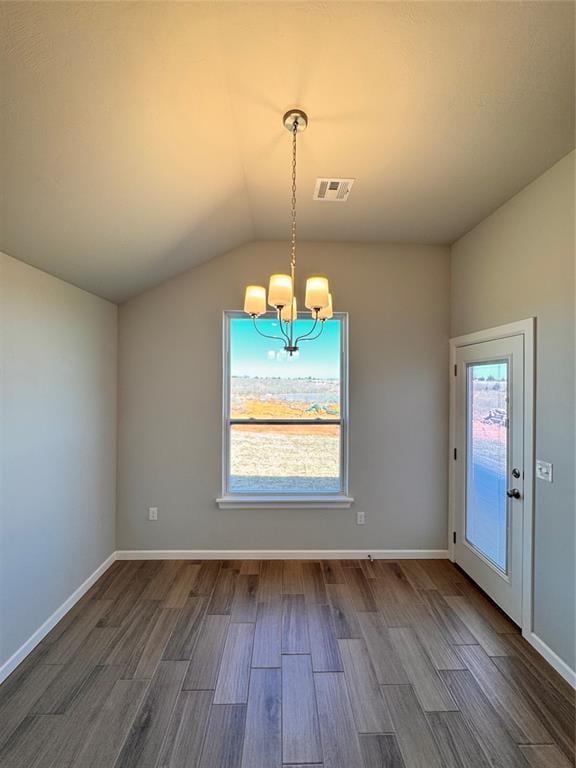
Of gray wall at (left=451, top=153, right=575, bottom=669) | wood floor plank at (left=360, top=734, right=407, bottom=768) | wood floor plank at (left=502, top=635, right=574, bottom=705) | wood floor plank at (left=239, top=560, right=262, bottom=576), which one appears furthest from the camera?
wood floor plank at (left=239, top=560, right=262, bottom=576)

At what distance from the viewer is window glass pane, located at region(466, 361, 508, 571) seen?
261 centimetres

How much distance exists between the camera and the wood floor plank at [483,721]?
157 cm

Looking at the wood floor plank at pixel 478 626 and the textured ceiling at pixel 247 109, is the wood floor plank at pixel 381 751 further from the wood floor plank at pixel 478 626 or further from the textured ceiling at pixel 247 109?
the textured ceiling at pixel 247 109

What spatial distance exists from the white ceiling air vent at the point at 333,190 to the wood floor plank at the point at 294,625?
9.92ft

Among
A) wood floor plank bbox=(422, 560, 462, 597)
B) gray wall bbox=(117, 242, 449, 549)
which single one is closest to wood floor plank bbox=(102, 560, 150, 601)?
gray wall bbox=(117, 242, 449, 549)

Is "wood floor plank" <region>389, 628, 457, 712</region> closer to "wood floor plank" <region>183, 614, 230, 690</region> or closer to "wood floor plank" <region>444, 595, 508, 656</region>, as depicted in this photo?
"wood floor plank" <region>444, 595, 508, 656</region>

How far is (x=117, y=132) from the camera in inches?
63.3

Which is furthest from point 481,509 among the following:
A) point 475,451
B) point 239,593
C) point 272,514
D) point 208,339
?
point 208,339

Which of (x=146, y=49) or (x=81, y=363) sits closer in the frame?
(x=146, y=49)

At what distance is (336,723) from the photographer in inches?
67.5

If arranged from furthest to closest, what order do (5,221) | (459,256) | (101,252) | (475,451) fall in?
(459,256) < (475,451) < (101,252) < (5,221)

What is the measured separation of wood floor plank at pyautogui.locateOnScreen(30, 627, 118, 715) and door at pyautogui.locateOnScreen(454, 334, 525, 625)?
9.09ft

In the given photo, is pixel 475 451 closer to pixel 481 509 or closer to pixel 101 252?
pixel 481 509

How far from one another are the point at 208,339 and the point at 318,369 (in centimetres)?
110
